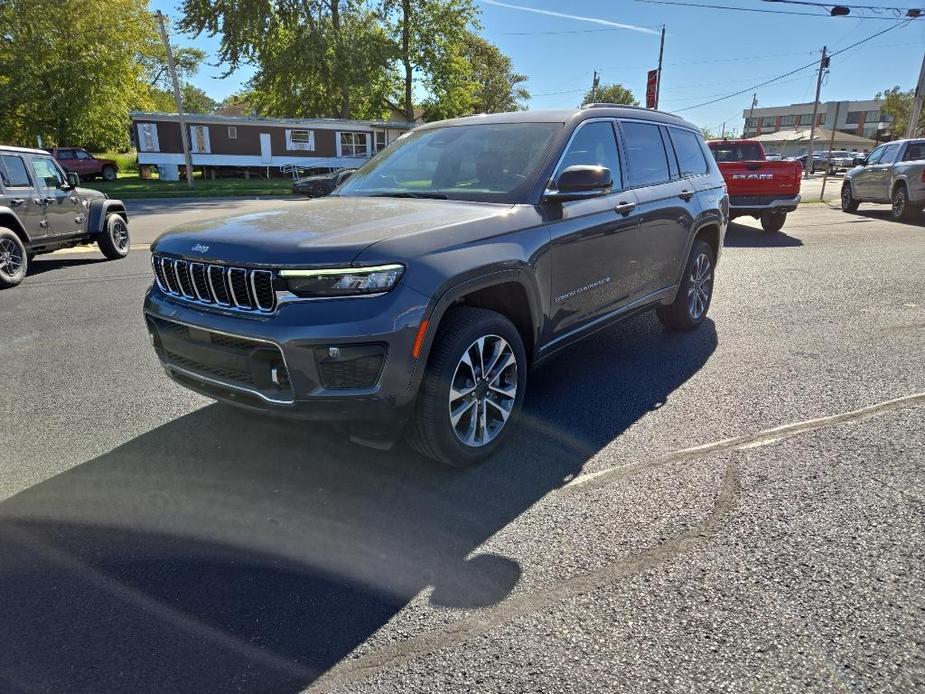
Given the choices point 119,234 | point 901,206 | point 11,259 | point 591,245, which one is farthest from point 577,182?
point 901,206

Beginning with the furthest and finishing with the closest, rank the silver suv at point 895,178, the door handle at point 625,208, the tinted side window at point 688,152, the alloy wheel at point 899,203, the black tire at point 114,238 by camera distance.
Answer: the alloy wheel at point 899,203 → the silver suv at point 895,178 → the black tire at point 114,238 → the tinted side window at point 688,152 → the door handle at point 625,208

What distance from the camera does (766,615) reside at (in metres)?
2.28

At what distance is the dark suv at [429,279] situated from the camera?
106 inches

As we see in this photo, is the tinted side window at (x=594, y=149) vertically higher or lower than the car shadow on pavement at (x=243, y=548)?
higher

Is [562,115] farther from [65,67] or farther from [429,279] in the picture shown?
[65,67]

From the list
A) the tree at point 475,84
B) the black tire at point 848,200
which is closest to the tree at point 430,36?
the tree at point 475,84

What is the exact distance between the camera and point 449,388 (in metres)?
3.02

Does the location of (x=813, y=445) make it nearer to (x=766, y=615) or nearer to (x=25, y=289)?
(x=766, y=615)

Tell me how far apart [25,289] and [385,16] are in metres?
36.3

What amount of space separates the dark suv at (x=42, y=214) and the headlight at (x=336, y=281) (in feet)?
24.2

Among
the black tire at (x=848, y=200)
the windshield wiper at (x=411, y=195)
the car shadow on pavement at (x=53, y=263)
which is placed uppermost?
the windshield wiper at (x=411, y=195)

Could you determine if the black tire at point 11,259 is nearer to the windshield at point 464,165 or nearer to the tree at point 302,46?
the windshield at point 464,165

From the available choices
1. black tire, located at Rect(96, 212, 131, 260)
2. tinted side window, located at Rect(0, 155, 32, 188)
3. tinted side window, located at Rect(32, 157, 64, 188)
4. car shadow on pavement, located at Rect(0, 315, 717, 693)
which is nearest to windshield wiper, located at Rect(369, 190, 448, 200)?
car shadow on pavement, located at Rect(0, 315, 717, 693)

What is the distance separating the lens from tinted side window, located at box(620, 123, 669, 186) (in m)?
4.54
